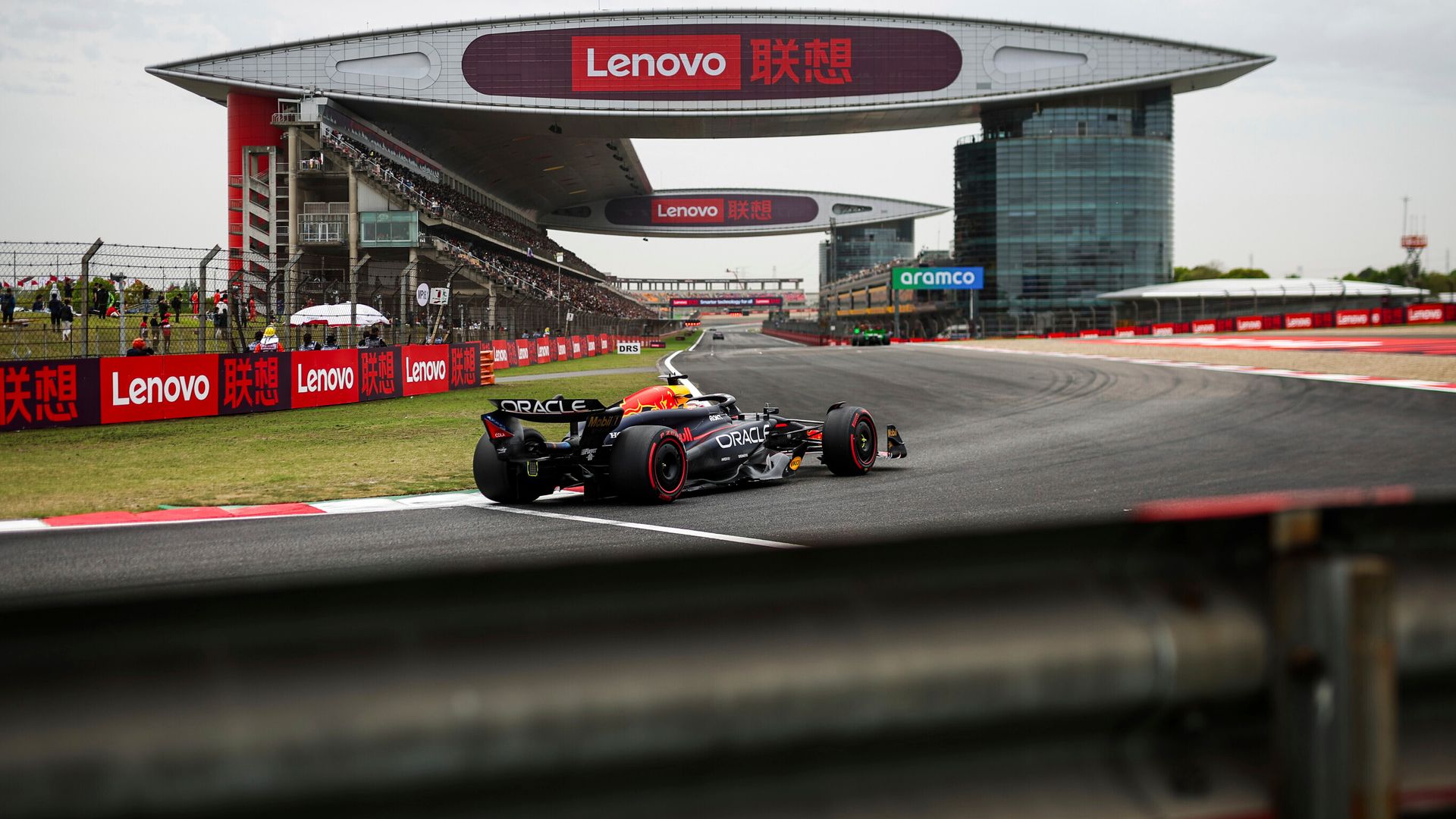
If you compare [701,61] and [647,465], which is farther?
[701,61]

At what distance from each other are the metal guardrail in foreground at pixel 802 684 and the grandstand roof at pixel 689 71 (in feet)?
219

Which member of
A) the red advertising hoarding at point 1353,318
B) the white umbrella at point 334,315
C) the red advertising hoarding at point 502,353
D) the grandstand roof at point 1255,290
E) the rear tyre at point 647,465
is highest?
the grandstand roof at point 1255,290

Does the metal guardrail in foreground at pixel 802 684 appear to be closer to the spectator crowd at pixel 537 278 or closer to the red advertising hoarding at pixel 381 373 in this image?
the red advertising hoarding at pixel 381 373

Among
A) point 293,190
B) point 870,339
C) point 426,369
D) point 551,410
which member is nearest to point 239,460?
point 551,410

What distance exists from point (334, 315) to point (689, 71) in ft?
156

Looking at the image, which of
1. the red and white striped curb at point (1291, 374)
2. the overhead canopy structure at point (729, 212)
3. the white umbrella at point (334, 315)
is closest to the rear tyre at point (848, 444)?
the red and white striped curb at point (1291, 374)

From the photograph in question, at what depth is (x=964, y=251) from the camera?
8719cm

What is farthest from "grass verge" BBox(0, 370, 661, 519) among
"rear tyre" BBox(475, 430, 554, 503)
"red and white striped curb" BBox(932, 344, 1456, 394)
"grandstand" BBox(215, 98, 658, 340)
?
"grandstand" BBox(215, 98, 658, 340)

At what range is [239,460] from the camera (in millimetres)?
11570

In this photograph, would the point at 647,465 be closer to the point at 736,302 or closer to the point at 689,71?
the point at 689,71

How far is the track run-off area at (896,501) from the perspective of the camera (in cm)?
589

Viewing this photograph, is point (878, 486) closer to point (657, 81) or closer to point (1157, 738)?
point (1157, 738)

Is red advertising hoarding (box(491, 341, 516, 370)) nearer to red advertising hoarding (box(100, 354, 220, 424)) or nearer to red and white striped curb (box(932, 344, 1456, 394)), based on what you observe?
red and white striped curb (box(932, 344, 1456, 394))

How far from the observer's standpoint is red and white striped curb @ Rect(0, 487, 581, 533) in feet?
24.5
